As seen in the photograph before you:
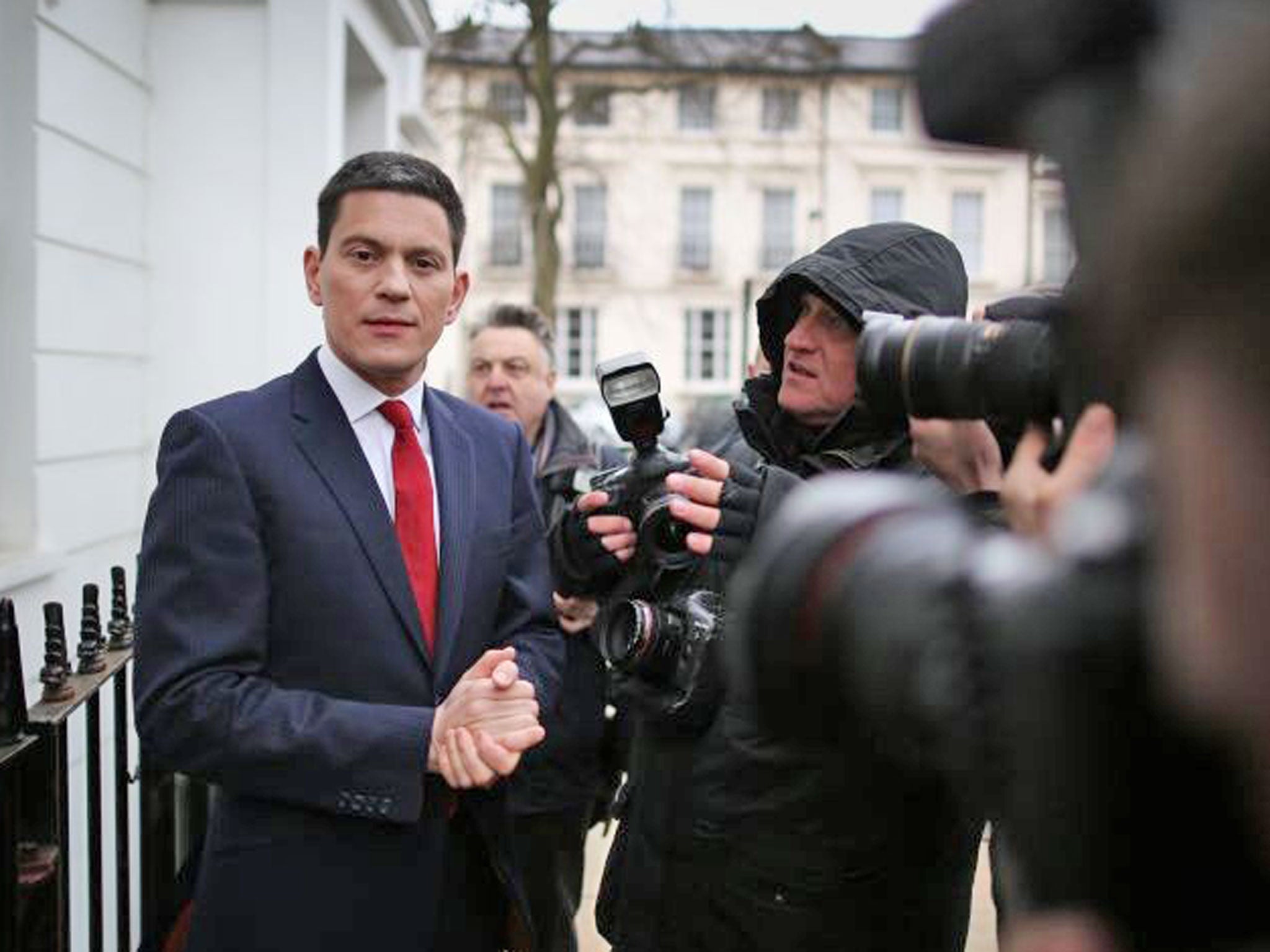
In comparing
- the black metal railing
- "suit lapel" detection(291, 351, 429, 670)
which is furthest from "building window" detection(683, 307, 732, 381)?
"suit lapel" detection(291, 351, 429, 670)

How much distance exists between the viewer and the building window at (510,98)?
26.6 m

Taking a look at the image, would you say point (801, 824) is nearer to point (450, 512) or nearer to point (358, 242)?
point (450, 512)

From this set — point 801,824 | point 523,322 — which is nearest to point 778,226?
point 523,322

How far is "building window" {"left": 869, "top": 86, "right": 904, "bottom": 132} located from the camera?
4288 centimetres

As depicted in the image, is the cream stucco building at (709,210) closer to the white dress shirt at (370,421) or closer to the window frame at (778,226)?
the window frame at (778,226)

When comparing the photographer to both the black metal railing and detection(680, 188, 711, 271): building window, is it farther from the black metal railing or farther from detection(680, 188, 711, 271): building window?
detection(680, 188, 711, 271): building window

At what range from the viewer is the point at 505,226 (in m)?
42.5

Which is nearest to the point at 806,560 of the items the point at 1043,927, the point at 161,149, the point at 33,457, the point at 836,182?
the point at 1043,927

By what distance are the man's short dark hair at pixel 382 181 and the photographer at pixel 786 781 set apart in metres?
0.69

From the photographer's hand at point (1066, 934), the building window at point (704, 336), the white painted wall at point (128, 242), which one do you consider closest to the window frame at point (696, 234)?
the building window at point (704, 336)

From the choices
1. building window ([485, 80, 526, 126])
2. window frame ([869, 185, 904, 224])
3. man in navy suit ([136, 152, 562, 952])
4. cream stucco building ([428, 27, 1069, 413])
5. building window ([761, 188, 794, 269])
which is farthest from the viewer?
building window ([761, 188, 794, 269])

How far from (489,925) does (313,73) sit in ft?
13.7

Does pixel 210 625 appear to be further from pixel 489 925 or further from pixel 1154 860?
pixel 1154 860

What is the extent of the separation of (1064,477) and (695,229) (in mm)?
42488
